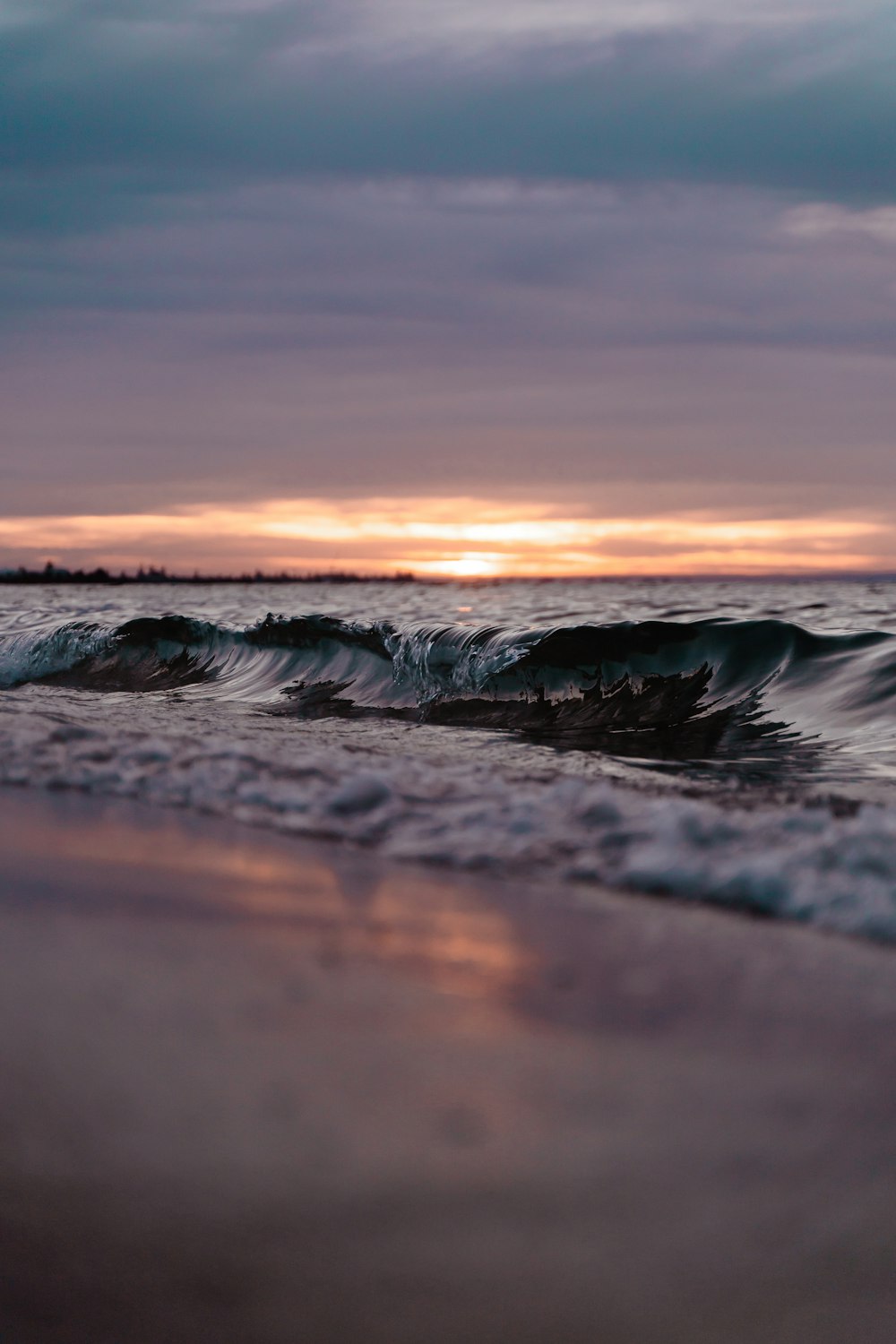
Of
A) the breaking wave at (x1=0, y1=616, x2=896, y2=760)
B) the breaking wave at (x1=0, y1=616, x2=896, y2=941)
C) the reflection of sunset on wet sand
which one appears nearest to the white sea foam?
the breaking wave at (x1=0, y1=616, x2=896, y2=941)

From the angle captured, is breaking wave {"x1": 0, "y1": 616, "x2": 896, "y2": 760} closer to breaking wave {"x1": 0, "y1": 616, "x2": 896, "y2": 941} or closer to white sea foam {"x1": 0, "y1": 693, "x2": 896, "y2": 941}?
breaking wave {"x1": 0, "y1": 616, "x2": 896, "y2": 941}

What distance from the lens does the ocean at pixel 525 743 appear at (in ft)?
8.55

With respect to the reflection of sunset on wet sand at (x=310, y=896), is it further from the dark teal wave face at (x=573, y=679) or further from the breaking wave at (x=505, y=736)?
the dark teal wave face at (x=573, y=679)

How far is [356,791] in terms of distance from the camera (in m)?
3.36

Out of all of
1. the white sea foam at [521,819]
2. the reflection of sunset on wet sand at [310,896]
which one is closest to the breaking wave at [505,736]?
the white sea foam at [521,819]

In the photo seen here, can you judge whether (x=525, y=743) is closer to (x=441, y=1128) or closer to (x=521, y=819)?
(x=521, y=819)

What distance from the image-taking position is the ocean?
2605mm

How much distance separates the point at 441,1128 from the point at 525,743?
11.6 feet

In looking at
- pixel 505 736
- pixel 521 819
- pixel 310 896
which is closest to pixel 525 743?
pixel 505 736

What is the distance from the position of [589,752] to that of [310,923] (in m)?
2.56

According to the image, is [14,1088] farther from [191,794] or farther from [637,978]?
[191,794]

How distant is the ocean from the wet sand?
1.47 ft

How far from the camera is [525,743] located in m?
4.86

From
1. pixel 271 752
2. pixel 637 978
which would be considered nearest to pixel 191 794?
pixel 271 752
